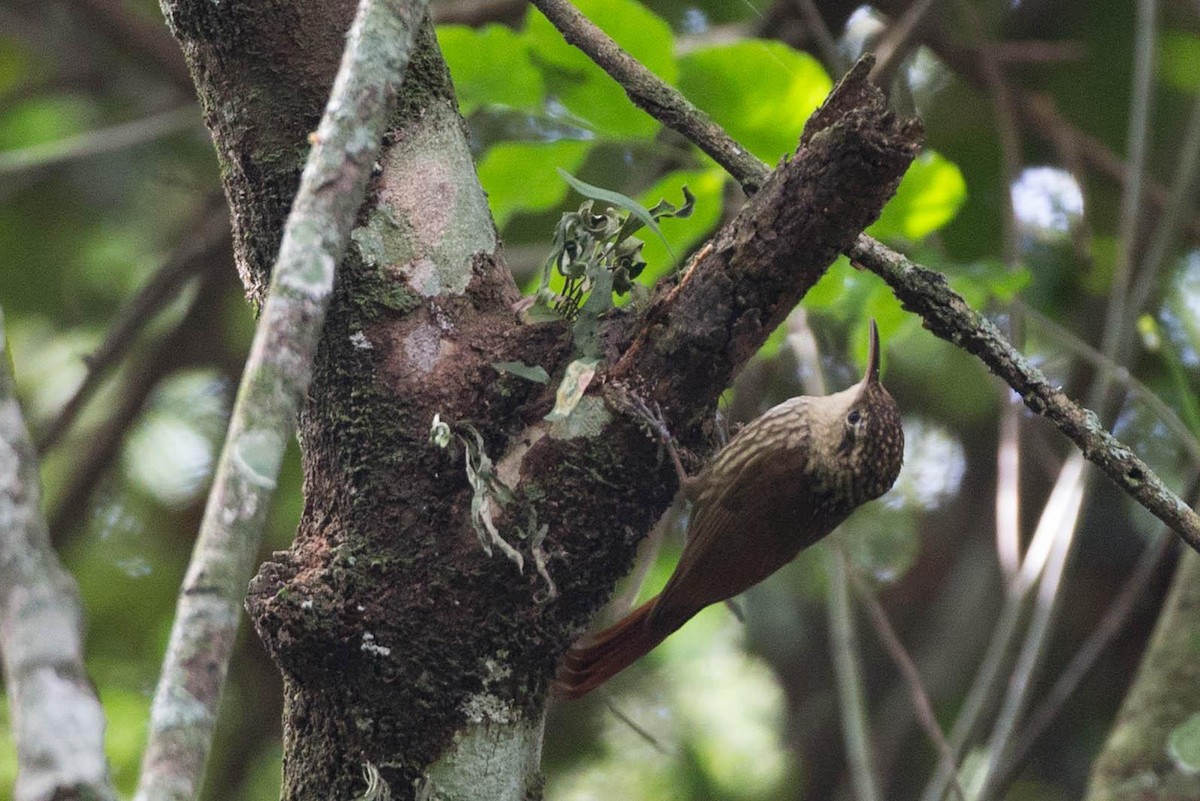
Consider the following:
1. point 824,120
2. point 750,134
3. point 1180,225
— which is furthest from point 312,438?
point 1180,225

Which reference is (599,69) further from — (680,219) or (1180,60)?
(1180,60)

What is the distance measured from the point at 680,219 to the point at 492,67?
1.49 feet

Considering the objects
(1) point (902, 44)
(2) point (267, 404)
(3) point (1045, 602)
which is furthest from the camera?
(1) point (902, 44)

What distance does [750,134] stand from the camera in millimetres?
2572

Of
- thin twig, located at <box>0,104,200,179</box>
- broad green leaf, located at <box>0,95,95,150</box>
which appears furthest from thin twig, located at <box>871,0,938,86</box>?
broad green leaf, located at <box>0,95,95,150</box>

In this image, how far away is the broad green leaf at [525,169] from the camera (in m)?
2.50

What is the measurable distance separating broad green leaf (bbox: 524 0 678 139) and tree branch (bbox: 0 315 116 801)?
164 cm

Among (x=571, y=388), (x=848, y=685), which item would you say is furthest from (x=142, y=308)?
(x=571, y=388)

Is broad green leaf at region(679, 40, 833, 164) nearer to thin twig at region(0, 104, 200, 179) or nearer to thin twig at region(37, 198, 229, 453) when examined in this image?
thin twig at region(0, 104, 200, 179)

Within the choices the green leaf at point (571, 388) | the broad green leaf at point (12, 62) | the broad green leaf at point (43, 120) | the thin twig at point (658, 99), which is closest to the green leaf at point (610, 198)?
Answer: the thin twig at point (658, 99)

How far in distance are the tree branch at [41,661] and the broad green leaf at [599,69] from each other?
1644 mm

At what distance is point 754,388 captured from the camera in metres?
3.41

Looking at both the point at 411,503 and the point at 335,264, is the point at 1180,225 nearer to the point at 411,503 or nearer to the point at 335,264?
the point at 411,503

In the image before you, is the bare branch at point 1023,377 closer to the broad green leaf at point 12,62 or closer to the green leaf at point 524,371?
the green leaf at point 524,371
